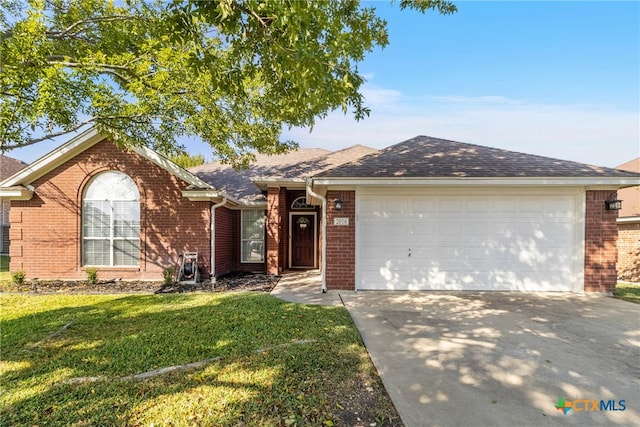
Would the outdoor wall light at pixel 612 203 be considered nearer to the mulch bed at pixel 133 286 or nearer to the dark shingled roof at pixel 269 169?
the dark shingled roof at pixel 269 169

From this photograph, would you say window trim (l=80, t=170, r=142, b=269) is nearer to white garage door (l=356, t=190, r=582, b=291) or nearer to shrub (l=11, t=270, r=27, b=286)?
shrub (l=11, t=270, r=27, b=286)

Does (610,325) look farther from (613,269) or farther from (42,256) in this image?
(42,256)

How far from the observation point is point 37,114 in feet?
19.1

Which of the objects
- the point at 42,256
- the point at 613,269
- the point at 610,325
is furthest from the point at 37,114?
the point at 613,269

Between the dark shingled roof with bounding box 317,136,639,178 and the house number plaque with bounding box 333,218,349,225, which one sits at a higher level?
the dark shingled roof with bounding box 317,136,639,178

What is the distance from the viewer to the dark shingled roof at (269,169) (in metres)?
12.0

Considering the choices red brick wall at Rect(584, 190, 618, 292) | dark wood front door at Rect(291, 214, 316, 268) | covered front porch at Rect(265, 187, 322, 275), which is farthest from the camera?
dark wood front door at Rect(291, 214, 316, 268)

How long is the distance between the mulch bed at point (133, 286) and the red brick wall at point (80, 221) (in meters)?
0.47

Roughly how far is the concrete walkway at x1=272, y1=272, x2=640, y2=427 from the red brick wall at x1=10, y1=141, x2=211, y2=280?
473cm

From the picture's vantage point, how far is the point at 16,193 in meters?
9.11

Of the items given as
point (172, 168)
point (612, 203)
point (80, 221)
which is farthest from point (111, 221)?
point (612, 203)

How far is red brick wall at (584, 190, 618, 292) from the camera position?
7.68m

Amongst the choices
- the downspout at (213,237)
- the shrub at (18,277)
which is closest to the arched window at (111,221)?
the shrub at (18,277)

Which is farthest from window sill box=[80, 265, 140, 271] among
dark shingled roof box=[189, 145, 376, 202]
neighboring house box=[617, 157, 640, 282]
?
Answer: neighboring house box=[617, 157, 640, 282]
